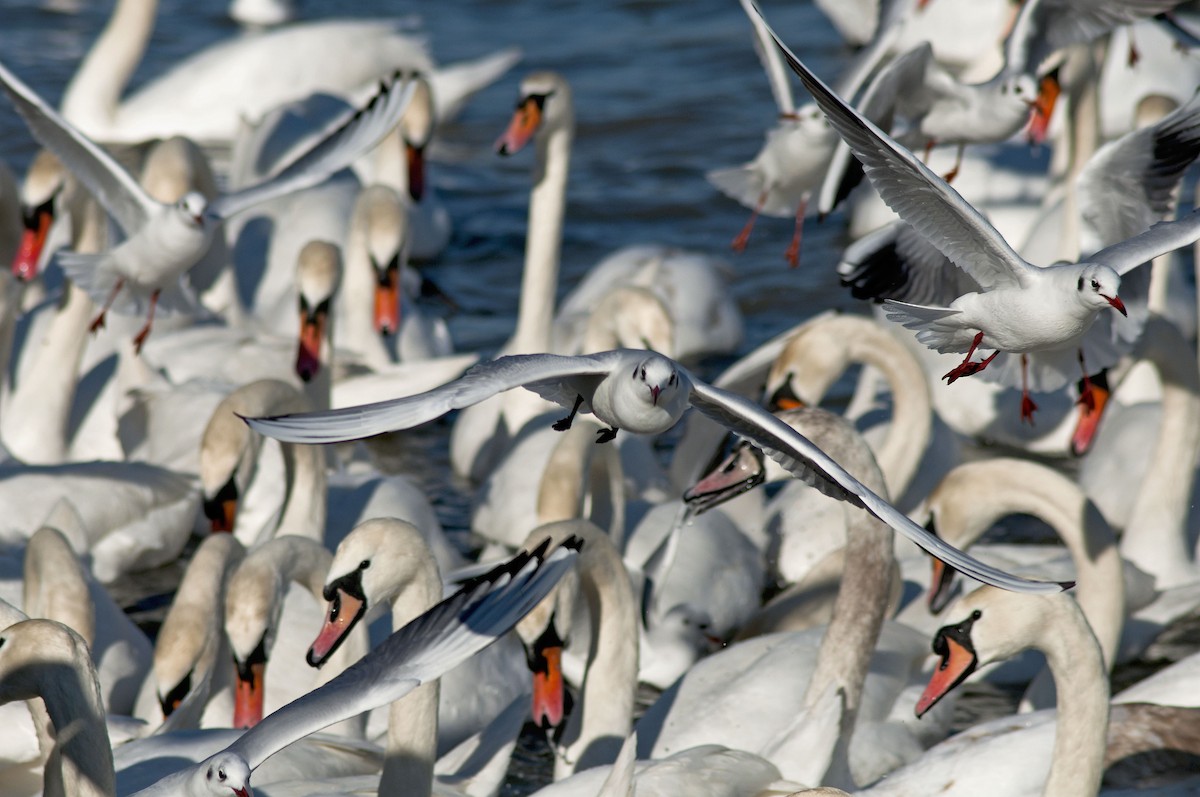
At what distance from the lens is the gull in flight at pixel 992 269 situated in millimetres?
5270

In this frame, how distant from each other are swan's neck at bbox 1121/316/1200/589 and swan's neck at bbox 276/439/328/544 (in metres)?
3.19

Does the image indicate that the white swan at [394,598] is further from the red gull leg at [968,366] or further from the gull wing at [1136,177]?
the gull wing at [1136,177]

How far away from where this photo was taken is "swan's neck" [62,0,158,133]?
1420 cm

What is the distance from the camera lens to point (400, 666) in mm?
4621

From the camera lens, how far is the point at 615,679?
6766 mm

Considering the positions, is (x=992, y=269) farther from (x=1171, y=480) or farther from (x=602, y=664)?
(x=1171, y=480)

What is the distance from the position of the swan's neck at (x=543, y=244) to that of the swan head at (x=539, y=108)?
6cm

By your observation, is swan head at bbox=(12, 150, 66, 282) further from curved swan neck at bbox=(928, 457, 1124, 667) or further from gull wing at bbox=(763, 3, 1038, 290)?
gull wing at bbox=(763, 3, 1038, 290)

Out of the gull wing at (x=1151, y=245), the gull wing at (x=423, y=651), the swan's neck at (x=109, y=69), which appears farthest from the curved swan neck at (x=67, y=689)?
the swan's neck at (x=109, y=69)

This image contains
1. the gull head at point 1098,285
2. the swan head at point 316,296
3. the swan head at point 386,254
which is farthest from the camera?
the swan head at point 386,254

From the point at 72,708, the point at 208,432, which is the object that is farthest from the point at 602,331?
the point at 72,708

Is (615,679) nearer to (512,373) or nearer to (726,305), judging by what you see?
(512,373)

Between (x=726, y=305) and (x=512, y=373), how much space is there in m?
6.35

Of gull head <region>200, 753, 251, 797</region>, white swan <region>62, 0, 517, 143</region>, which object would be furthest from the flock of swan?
white swan <region>62, 0, 517, 143</region>
